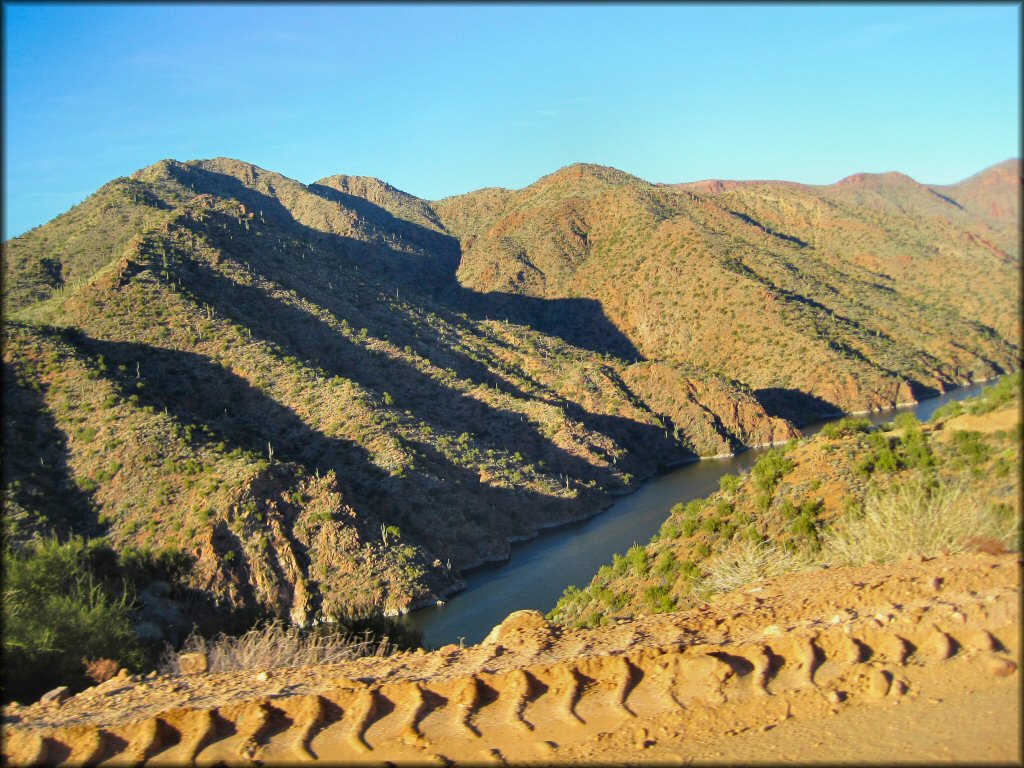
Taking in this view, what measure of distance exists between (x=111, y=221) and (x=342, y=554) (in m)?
55.5

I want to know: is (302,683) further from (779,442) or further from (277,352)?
(779,442)

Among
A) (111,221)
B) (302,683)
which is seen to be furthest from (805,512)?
(111,221)

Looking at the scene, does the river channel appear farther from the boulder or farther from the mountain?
the boulder

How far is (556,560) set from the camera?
47406 mm

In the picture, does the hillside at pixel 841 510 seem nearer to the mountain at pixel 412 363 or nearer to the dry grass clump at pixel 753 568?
the dry grass clump at pixel 753 568

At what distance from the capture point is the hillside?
32.4 ft

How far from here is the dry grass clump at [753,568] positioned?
11.4 metres

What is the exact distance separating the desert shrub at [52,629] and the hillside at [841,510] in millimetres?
12091

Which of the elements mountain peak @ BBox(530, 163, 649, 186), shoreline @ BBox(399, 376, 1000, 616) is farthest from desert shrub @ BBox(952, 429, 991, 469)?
mountain peak @ BBox(530, 163, 649, 186)

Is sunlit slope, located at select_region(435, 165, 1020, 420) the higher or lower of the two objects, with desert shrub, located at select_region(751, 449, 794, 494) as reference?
higher

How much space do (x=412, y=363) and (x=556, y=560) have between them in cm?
2419

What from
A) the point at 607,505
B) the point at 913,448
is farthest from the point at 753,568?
the point at 607,505

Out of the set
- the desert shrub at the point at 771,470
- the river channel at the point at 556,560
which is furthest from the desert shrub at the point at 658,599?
the river channel at the point at 556,560

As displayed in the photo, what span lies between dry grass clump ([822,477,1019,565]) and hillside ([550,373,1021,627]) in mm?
20
